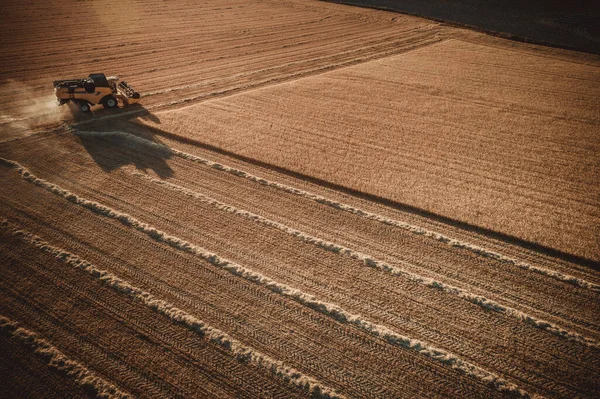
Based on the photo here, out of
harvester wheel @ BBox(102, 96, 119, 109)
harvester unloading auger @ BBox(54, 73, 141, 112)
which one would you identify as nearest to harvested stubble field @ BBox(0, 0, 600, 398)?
harvester wheel @ BBox(102, 96, 119, 109)

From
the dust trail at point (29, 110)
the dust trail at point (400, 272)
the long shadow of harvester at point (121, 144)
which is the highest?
the dust trail at point (29, 110)

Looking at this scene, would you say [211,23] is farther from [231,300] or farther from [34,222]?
[231,300]

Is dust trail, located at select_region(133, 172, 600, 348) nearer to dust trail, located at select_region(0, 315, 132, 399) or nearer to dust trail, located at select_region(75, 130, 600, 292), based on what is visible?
dust trail, located at select_region(75, 130, 600, 292)

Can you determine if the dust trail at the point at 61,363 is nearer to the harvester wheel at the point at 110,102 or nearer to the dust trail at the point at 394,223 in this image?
the dust trail at the point at 394,223

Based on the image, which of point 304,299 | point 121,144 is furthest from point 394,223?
point 121,144

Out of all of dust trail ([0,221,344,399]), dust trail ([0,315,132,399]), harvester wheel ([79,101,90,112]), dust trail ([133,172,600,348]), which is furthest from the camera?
harvester wheel ([79,101,90,112])

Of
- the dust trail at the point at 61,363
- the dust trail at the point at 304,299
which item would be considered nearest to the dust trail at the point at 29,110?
the dust trail at the point at 304,299
